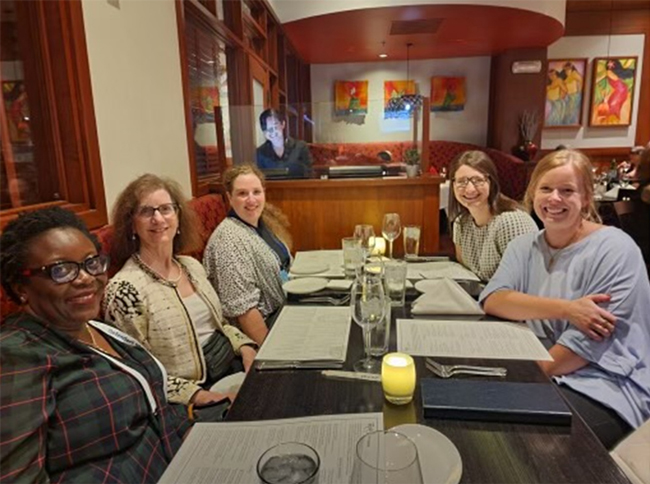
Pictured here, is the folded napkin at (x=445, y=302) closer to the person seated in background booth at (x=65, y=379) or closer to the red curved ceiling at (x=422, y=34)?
the person seated in background booth at (x=65, y=379)

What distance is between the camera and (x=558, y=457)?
757mm

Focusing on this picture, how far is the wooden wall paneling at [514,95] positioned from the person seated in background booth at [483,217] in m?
5.68

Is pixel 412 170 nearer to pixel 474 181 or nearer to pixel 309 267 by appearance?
pixel 474 181

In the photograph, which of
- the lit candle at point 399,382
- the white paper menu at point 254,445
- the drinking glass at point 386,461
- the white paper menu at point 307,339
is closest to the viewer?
the drinking glass at point 386,461

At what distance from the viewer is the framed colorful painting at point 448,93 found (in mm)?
7723

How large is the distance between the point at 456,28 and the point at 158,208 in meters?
5.32

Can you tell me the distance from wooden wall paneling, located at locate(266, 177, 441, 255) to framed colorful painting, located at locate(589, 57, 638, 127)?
5828 mm

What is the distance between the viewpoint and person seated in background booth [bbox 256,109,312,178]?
10.8ft

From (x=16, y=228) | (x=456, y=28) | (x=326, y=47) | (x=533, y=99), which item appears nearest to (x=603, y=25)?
(x=533, y=99)

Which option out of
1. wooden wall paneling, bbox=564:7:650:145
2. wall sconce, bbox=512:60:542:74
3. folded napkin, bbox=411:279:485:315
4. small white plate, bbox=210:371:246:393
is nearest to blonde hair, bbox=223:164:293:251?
small white plate, bbox=210:371:246:393

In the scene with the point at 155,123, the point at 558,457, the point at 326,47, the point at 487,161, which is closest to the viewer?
the point at 558,457

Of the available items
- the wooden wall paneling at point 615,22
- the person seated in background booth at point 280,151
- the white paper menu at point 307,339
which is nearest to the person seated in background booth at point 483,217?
the white paper menu at point 307,339

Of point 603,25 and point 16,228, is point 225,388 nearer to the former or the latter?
point 16,228

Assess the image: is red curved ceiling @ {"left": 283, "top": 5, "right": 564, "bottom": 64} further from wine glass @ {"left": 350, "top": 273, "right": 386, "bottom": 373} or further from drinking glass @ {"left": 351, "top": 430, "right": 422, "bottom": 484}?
drinking glass @ {"left": 351, "top": 430, "right": 422, "bottom": 484}
